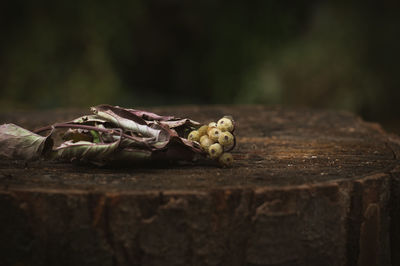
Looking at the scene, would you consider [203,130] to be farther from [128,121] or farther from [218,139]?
[128,121]

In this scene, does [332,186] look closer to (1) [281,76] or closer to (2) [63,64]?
(1) [281,76]

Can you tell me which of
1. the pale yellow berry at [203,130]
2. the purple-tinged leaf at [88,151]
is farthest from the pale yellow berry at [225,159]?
the purple-tinged leaf at [88,151]

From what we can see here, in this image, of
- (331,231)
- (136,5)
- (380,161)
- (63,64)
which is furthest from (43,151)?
(136,5)

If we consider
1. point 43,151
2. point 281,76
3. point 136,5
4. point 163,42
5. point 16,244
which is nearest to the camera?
point 16,244

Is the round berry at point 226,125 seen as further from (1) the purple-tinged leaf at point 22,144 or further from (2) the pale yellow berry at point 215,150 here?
(1) the purple-tinged leaf at point 22,144

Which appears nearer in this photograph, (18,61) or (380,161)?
(380,161)

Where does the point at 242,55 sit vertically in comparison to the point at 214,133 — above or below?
above

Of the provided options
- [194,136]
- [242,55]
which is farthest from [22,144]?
[242,55]
